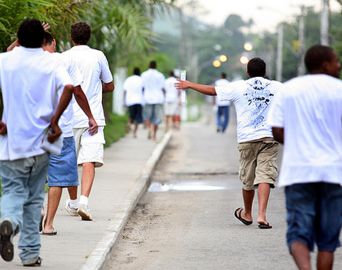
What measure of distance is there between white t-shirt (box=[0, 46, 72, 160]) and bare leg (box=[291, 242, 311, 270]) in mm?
2151

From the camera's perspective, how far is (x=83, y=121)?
1216 cm

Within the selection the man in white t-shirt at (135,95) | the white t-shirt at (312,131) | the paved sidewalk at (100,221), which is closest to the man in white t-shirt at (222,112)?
the man in white t-shirt at (135,95)

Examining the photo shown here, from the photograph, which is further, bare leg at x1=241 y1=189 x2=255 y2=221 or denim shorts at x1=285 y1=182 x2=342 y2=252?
bare leg at x1=241 y1=189 x2=255 y2=221

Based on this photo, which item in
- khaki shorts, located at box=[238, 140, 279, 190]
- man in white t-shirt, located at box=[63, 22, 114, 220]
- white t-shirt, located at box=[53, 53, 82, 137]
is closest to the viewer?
white t-shirt, located at box=[53, 53, 82, 137]

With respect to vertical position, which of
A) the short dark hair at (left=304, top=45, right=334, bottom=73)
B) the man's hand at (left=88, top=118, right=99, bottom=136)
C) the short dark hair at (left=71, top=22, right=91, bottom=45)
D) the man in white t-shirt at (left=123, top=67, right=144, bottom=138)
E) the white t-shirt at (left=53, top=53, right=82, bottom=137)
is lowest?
the man in white t-shirt at (left=123, top=67, right=144, bottom=138)

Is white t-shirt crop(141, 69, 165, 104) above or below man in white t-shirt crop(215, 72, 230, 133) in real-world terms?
above

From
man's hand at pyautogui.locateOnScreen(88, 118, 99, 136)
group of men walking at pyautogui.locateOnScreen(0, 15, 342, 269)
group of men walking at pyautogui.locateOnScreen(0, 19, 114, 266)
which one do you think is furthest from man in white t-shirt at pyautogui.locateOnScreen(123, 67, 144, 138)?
group of men walking at pyautogui.locateOnScreen(0, 19, 114, 266)

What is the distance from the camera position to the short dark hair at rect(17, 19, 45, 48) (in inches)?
352

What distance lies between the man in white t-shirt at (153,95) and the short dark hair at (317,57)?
19.6 m

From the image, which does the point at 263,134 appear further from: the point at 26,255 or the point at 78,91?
the point at 26,255

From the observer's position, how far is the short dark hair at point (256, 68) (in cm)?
1213

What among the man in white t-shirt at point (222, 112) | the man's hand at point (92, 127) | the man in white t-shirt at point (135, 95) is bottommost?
the man in white t-shirt at point (222, 112)

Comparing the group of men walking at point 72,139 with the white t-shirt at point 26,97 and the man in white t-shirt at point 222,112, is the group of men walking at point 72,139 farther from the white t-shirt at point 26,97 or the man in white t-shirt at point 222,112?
the man in white t-shirt at point 222,112

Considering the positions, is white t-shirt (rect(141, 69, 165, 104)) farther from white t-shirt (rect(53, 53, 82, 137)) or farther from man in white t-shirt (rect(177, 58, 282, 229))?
white t-shirt (rect(53, 53, 82, 137))
